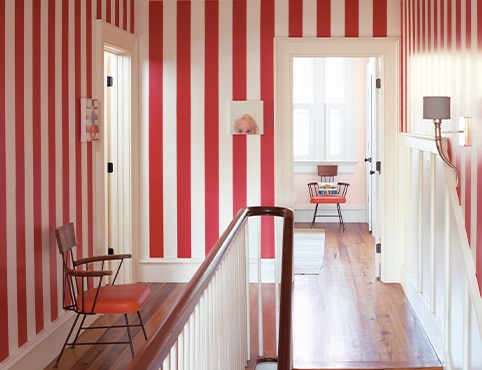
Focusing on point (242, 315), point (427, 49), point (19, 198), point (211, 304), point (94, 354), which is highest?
point (427, 49)

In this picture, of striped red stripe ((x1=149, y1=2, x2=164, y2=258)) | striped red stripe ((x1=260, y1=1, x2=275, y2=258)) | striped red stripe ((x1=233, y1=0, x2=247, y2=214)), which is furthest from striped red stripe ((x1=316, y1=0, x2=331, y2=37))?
striped red stripe ((x1=149, y1=2, x2=164, y2=258))

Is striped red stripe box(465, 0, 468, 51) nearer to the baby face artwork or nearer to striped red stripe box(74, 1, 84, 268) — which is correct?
striped red stripe box(74, 1, 84, 268)

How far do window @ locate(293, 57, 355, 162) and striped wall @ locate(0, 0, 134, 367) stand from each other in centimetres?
544

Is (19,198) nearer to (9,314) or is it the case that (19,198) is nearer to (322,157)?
(9,314)

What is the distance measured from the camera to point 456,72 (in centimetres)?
431

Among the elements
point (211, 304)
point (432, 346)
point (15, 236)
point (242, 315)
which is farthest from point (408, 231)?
point (211, 304)

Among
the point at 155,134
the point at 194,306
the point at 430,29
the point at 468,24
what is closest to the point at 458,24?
the point at 468,24

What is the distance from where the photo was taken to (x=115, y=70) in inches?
260

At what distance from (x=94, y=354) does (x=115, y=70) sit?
274 cm

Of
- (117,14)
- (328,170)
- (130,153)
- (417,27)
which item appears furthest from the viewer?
(328,170)

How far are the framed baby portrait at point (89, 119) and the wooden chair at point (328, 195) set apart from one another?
494 cm

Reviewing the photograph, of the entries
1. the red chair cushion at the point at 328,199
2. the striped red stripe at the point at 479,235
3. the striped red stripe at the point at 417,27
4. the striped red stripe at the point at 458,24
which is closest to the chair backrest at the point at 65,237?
the striped red stripe at the point at 479,235

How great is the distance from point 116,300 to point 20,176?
95 cm

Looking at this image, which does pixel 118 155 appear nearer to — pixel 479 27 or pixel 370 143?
pixel 479 27
